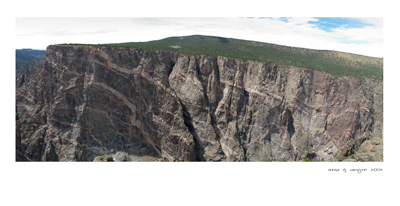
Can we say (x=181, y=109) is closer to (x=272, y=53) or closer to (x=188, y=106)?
(x=188, y=106)

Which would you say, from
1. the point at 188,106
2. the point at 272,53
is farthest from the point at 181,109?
the point at 272,53

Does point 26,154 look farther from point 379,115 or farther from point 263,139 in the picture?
point 379,115

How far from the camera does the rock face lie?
26.1 m

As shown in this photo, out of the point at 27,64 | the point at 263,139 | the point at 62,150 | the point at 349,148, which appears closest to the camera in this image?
the point at 349,148

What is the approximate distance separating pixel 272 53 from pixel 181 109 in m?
16.3

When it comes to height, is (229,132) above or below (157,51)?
below

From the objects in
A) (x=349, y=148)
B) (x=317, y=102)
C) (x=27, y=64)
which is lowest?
(x=349, y=148)

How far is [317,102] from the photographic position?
1089 inches

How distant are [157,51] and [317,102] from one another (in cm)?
2208

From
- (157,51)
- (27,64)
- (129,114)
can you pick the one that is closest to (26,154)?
(129,114)

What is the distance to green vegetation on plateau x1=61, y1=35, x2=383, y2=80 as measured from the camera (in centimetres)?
2795

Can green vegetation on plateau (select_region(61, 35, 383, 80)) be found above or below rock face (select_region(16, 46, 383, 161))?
above

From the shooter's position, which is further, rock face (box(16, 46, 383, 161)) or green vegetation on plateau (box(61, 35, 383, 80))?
green vegetation on plateau (box(61, 35, 383, 80))

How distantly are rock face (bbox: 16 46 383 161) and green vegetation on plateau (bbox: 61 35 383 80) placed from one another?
1.31 m
